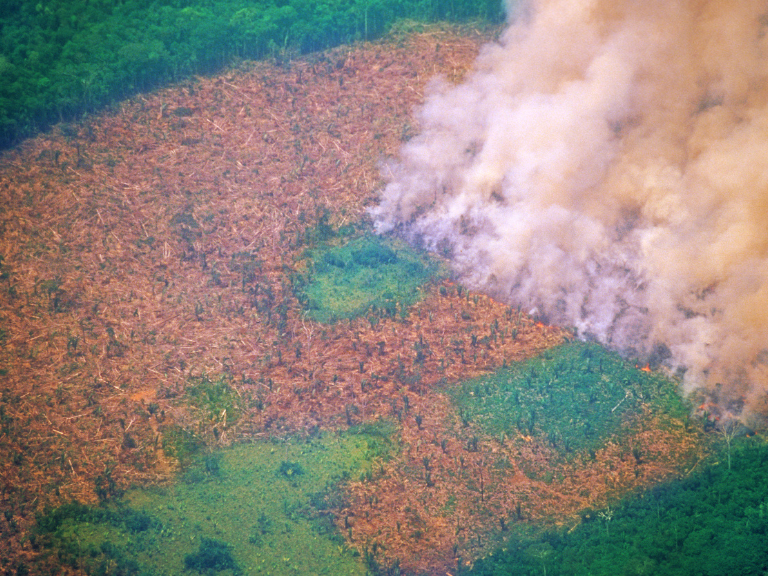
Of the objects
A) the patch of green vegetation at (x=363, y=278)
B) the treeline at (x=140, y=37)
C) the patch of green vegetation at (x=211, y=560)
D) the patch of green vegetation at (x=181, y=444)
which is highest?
the treeline at (x=140, y=37)

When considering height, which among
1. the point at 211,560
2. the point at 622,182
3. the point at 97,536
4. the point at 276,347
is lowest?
the point at 211,560

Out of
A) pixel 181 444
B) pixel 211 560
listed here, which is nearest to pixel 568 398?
pixel 211 560

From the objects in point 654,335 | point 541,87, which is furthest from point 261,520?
point 541,87

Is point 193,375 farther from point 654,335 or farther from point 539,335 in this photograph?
point 654,335

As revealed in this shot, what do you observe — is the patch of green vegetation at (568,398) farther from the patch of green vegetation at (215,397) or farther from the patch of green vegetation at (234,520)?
the patch of green vegetation at (215,397)

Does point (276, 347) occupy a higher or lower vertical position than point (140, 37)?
lower

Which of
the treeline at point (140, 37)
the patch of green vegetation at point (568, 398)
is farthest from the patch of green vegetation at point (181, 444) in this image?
the treeline at point (140, 37)

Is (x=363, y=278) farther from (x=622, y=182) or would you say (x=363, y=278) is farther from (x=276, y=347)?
(x=622, y=182)
